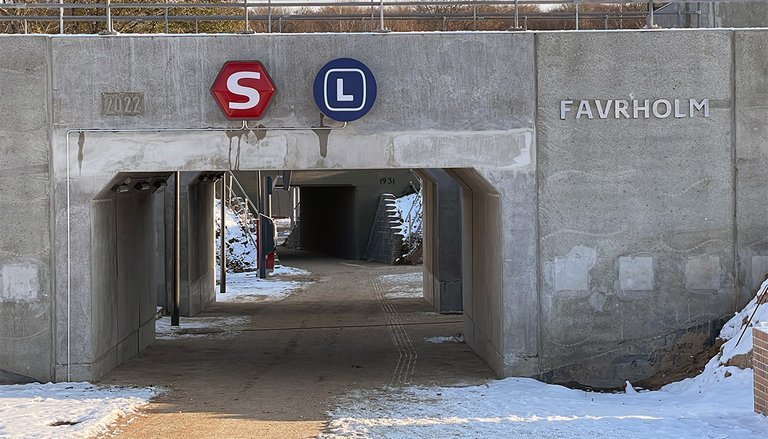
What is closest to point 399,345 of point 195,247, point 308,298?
point 195,247

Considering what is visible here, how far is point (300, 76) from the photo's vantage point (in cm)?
1497

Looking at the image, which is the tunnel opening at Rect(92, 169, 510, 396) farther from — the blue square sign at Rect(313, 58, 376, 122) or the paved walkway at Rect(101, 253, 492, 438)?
the blue square sign at Rect(313, 58, 376, 122)

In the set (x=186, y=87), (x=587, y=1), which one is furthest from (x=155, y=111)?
(x=587, y=1)

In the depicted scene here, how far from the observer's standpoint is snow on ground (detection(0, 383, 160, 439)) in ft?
38.1

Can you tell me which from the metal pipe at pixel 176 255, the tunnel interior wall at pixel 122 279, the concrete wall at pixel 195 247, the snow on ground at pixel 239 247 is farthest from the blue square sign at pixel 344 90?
the snow on ground at pixel 239 247

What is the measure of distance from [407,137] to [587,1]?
11.1ft

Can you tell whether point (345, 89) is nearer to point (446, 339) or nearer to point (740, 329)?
point (740, 329)

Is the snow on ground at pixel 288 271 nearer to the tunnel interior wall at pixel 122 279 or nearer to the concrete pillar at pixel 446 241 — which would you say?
the concrete pillar at pixel 446 241

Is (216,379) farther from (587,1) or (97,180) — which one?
(587,1)

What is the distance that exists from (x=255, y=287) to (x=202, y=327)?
35.8ft

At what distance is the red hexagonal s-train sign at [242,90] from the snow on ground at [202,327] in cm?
775

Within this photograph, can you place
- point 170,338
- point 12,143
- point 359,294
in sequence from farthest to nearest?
point 359,294 < point 170,338 < point 12,143

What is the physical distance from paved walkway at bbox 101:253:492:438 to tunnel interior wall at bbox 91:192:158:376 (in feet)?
1.27

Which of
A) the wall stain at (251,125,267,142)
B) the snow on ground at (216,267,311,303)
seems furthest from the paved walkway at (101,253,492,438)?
the wall stain at (251,125,267,142)
